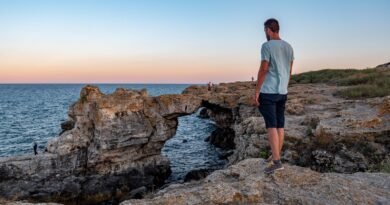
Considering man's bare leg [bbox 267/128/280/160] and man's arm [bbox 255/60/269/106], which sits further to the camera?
man's bare leg [bbox 267/128/280/160]

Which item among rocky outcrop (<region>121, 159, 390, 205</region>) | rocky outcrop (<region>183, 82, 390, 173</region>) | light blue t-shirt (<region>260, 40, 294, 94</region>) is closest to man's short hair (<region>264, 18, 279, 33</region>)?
light blue t-shirt (<region>260, 40, 294, 94</region>)

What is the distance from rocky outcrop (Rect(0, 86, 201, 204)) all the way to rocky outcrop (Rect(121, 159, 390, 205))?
56.2ft

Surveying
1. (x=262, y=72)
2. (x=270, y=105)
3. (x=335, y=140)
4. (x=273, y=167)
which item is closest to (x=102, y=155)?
(x=335, y=140)

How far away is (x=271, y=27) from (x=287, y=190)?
3.23 m

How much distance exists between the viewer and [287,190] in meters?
6.71

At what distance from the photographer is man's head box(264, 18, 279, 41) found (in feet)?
24.1

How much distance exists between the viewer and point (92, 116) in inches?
993

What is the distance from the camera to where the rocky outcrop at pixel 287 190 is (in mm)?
6293

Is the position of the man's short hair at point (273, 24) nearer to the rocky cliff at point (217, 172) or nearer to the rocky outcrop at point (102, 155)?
the rocky cliff at point (217, 172)

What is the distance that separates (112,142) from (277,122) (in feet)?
60.2

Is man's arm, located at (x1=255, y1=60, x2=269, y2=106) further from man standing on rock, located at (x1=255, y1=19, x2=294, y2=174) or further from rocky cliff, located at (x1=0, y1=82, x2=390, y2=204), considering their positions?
rocky cliff, located at (x1=0, y1=82, x2=390, y2=204)

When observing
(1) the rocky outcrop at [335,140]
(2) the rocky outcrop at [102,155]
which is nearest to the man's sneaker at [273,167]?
(1) the rocky outcrop at [335,140]

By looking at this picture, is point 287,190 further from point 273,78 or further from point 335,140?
point 335,140

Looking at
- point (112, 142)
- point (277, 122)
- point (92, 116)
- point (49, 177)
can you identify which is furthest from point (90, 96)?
point (277, 122)
